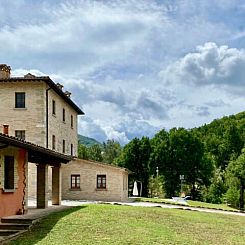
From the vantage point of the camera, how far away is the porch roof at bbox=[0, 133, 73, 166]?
50.9 ft

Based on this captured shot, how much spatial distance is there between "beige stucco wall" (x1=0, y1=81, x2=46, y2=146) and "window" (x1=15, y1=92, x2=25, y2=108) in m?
0.21

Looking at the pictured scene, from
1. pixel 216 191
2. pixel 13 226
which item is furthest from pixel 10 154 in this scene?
pixel 216 191

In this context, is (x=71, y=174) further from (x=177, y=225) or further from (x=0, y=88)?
(x=177, y=225)

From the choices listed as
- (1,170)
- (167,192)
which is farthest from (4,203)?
(167,192)

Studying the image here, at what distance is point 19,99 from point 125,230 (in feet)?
68.3

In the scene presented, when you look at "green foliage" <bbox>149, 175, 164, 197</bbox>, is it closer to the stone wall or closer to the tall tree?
the tall tree

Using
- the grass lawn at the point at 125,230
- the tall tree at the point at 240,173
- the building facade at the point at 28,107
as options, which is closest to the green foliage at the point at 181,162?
the tall tree at the point at 240,173

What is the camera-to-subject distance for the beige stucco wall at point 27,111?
33.9 metres

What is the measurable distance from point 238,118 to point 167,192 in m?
33.4

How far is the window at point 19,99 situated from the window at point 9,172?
15.9m

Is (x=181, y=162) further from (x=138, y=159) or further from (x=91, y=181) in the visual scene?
(x=91, y=181)

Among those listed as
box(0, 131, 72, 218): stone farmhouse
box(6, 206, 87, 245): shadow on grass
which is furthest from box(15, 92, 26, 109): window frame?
box(6, 206, 87, 245): shadow on grass

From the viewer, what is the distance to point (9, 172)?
18844 millimetres

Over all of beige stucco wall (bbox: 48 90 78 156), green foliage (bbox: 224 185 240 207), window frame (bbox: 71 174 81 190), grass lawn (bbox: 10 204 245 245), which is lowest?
green foliage (bbox: 224 185 240 207)
